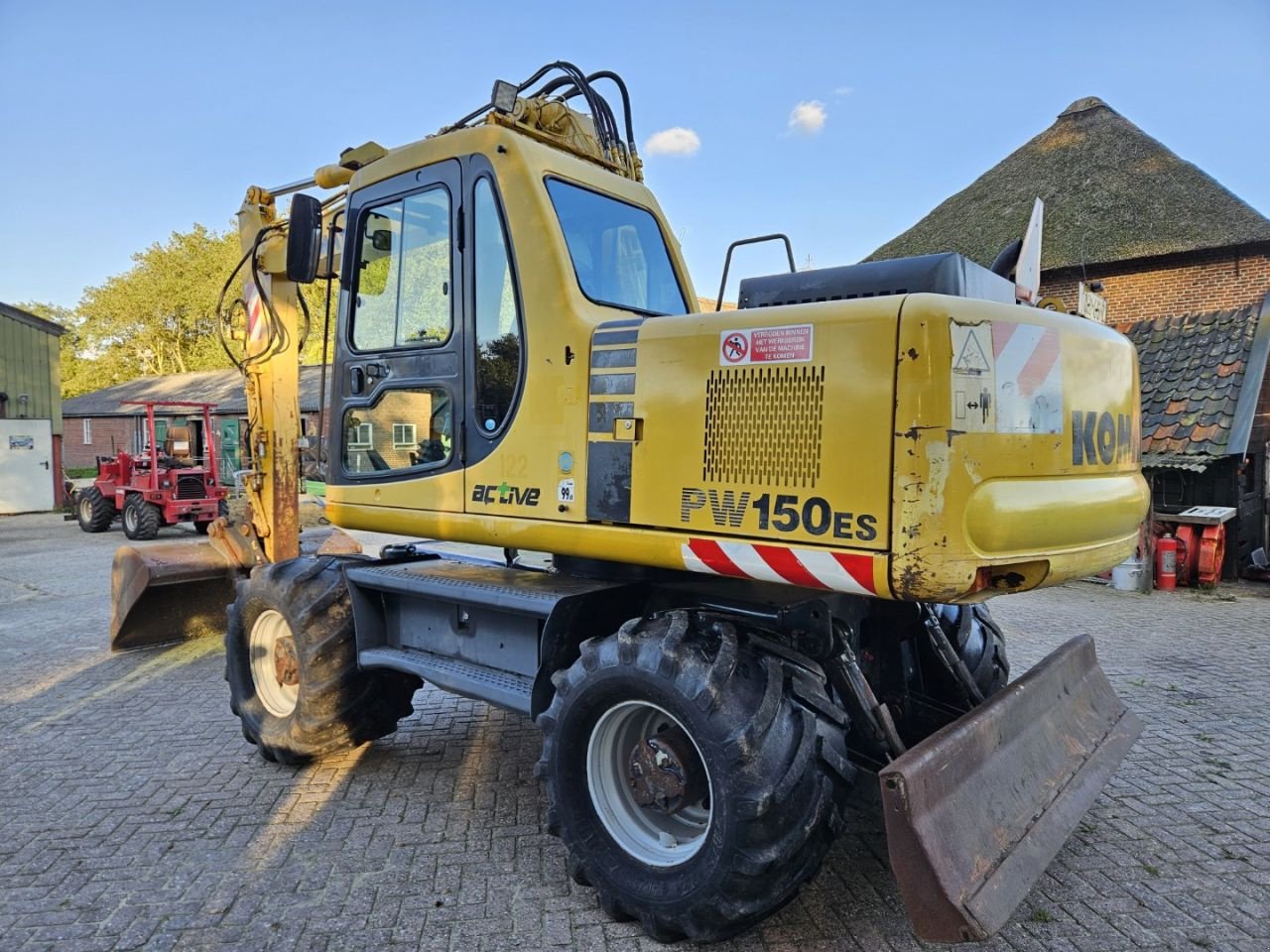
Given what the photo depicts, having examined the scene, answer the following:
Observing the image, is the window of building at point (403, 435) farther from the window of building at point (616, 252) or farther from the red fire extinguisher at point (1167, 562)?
the red fire extinguisher at point (1167, 562)

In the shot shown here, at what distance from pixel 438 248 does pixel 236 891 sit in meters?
2.88

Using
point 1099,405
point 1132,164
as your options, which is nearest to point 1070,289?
point 1132,164

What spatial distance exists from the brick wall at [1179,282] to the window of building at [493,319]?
55.8ft

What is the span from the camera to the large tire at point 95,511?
54.5 feet

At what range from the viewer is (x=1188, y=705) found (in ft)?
18.8

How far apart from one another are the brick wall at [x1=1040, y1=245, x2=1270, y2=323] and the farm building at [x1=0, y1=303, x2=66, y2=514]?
24.6 metres

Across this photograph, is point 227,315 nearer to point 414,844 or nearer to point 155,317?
point 414,844

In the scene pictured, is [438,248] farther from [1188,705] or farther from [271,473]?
[1188,705]

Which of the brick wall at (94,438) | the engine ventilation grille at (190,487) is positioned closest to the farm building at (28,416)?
the engine ventilation grille at (190,487)

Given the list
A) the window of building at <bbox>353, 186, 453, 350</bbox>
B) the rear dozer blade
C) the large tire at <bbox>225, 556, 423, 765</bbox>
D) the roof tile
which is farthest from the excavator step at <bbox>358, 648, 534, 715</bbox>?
the roof tile

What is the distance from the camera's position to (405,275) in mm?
4156

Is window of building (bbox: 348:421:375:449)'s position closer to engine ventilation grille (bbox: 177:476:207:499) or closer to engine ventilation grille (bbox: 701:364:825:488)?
engine ventilation grille (bbox: 701:364:825:488)

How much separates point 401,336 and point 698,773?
2484mm

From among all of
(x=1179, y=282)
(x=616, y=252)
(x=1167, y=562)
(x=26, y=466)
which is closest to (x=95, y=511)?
(x=26, y=466)
